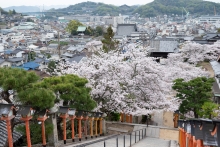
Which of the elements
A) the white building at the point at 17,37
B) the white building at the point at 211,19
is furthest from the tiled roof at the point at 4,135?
the white building at the point at 211,19

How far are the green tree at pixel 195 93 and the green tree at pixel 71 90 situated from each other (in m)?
7.13

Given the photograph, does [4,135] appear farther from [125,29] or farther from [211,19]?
[211,19]

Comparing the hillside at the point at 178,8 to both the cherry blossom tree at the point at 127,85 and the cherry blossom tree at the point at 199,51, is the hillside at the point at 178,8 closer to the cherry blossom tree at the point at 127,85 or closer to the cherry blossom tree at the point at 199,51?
the cherry blossom tree at the point at 199,51

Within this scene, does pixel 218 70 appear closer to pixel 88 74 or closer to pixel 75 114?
pixel 88 74

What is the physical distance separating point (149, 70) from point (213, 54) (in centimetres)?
1768

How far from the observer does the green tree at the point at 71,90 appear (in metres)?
10.2

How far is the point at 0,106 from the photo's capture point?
24.8 feet

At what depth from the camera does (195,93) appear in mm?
15469

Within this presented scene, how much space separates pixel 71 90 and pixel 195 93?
8.52 m

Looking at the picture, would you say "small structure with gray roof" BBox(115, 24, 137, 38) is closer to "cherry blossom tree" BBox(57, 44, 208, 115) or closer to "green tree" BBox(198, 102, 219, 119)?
"cherry blossom tree" BBox(57, 44, 208, 115)

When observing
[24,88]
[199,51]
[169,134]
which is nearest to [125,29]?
[199,51]

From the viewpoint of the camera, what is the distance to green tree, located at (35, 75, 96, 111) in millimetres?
10242

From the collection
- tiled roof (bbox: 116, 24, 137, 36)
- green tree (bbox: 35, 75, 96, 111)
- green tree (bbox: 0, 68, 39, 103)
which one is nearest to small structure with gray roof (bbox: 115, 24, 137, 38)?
tiled roof (bbox: 116, 24, 137, 36)

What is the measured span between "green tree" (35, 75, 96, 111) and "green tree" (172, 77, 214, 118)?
7.13 metres
